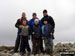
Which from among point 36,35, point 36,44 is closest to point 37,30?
point 36,35

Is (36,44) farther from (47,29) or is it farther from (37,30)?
(47,29)

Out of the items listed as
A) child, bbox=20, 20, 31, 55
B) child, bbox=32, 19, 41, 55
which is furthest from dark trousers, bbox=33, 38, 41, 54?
child, bbox=20, 20, 31, 55

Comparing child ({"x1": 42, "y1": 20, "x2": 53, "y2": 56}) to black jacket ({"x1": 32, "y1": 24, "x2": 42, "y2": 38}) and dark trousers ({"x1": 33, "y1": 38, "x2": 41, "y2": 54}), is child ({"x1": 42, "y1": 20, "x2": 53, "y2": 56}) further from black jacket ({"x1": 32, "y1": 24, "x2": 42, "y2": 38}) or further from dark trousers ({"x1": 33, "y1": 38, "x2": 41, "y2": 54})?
dark trousers ({"x1": 33, "y1": 38, "x2": 41, "y2": 54})

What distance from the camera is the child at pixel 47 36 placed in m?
10.3

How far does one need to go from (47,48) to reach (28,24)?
2.13 meters

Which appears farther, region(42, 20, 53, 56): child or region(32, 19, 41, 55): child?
region(32, 19, 41, 55): child

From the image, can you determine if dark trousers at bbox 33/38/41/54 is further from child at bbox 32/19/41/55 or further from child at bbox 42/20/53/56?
child at bbox 42/20/53/56

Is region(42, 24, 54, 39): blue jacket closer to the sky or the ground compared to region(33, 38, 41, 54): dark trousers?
closer to the sky

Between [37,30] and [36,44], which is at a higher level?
[37,30]

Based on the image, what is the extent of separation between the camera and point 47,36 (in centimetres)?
1047

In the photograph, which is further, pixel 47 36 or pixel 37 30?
pixel 37 30

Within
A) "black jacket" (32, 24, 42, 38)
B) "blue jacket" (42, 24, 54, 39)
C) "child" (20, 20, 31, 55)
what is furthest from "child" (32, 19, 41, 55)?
"child" (20, 20, 31, 55)

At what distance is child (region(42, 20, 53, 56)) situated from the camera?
33.8 feet

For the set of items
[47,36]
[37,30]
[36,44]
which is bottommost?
[36,44]
